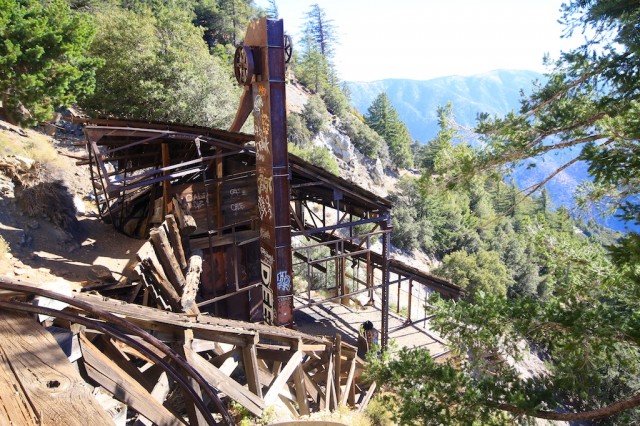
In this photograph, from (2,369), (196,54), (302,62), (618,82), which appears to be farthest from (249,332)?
(302,62)

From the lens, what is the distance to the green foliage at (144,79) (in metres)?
22.3

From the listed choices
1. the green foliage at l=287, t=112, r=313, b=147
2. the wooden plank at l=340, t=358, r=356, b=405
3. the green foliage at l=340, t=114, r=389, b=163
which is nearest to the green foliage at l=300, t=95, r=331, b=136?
the green foliage at l=287, t=112, r=313, b=147

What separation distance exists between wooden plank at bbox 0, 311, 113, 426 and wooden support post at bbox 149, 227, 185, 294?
4.63m

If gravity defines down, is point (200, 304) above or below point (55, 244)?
below

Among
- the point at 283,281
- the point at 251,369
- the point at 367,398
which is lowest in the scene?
the point at 367,398

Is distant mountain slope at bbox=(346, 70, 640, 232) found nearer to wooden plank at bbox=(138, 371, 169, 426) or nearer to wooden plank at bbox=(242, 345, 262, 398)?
wooden plank at bbox=(242, 345, 262, 398)

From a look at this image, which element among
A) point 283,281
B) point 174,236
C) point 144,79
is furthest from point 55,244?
point 144,79

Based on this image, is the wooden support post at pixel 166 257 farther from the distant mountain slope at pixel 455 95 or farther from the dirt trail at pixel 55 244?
the distant mountain slope at pixel 455 95

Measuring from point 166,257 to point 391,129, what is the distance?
200 feet

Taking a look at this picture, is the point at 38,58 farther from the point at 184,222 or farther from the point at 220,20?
the point at 220,20

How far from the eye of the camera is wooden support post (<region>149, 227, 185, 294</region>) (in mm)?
6773

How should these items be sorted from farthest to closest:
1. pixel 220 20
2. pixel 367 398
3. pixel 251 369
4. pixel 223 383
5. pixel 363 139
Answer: pixel 363 139
pixel 220 20
pixel 367 398
pixel 251 369
pixel 223 383

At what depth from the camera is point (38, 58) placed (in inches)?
611

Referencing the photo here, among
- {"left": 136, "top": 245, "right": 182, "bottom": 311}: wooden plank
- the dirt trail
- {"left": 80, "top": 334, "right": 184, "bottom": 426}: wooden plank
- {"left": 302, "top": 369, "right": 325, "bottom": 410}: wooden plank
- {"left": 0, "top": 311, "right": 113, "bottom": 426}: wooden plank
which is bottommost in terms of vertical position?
{"left": 302, "top": 369, "right": 325, "bottom": 410}: wooden plank
